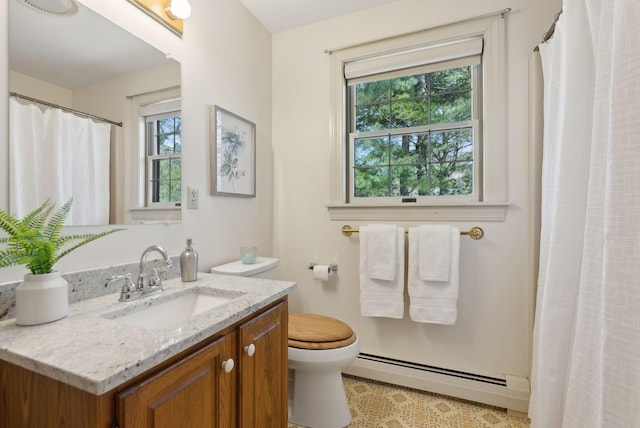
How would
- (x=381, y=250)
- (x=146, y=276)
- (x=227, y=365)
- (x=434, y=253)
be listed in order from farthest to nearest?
(x=381, y=250)
(x=434, y=253)
(x=146, y=276)
(x=227, y=365)

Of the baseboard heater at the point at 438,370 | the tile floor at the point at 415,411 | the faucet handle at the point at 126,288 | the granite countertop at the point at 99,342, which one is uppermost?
the faucet handle at the point at 126,288

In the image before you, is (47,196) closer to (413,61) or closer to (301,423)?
(301,423)

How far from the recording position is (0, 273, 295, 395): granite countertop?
515 millimetres

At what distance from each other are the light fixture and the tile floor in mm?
2036

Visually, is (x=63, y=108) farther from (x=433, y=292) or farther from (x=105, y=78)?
(x=433, y=292)

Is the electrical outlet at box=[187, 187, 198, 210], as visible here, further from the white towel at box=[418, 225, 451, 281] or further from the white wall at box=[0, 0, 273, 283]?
the white towel at box=[418, 225, 451, 281]

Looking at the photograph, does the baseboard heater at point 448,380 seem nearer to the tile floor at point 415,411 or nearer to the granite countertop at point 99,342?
the tile floor at point 415,411

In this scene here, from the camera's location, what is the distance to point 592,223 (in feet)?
2.72

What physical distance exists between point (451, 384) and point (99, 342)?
5.74 ft

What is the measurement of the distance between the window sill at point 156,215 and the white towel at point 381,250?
1.05m

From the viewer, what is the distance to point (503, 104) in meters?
1.57

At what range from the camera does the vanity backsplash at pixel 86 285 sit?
765 mm

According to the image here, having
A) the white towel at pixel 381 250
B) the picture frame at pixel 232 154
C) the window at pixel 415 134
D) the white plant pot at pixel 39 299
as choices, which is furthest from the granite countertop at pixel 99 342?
the window at pixel 415 134

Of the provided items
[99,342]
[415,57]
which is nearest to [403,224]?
[415,57]
